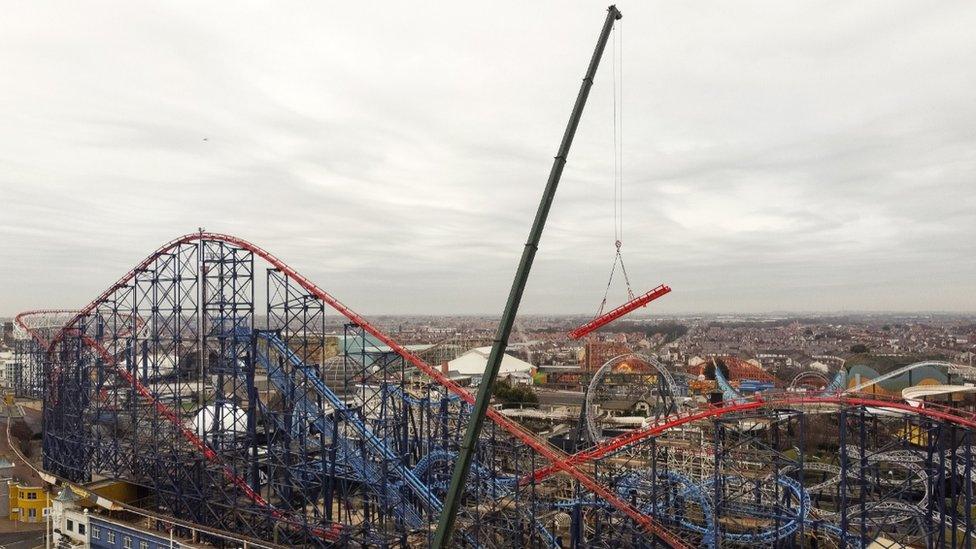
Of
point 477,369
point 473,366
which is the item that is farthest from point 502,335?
point 473,366

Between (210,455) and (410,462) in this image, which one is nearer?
(210,455)

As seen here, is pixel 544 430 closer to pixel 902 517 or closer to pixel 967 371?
pixel 902 517

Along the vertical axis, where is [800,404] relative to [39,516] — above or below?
above

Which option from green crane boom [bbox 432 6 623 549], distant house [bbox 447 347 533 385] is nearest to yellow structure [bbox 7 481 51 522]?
green crane boom [bbox 432 6 623 549]

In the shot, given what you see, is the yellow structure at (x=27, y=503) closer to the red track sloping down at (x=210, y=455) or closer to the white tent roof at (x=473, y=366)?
the red track sloping down at (x=210, y=455)

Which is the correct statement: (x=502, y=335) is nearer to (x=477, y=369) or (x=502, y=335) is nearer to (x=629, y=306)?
(x=629, y=306)

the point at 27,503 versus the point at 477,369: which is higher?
the point at 477,369

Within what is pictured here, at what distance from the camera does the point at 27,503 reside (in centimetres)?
1878

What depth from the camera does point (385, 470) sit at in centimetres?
Answer: 1352

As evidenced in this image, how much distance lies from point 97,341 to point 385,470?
40.7ft

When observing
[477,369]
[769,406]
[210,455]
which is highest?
[769,406]

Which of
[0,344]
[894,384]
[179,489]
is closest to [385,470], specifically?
[179,489]

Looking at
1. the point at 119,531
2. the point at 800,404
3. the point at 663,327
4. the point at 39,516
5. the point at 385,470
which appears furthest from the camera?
the point at 663,327

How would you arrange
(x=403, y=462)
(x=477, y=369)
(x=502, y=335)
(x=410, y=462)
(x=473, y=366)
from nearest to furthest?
(x=502, y=335), (x=403, y=462), (x=410, y=462), (x=477, y=369), (x=473, y=366)
